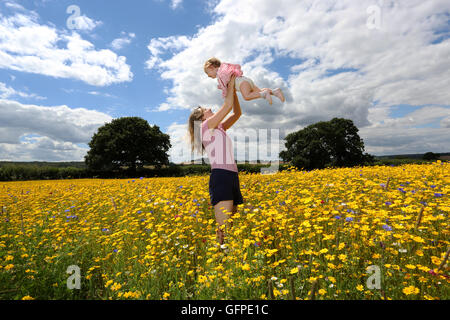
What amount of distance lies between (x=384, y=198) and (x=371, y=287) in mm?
2522

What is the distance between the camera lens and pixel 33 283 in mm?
2986

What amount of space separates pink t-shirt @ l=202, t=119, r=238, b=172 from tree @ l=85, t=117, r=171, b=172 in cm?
3334

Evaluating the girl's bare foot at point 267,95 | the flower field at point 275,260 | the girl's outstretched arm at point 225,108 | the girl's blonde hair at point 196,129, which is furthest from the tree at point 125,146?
the girl's bare foot at point 267,95

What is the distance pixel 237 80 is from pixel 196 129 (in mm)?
1149

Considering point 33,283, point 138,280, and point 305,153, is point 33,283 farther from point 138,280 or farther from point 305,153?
point 305,153

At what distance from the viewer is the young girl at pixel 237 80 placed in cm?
294

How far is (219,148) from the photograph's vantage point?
3.60m

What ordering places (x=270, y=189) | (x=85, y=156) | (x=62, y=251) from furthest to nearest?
(x=85, y=156) < (x=270, y=189) < (x=62, y=251)

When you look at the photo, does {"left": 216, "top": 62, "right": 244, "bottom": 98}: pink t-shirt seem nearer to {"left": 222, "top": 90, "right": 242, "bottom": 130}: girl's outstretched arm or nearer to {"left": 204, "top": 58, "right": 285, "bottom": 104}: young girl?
{"left": 204, "top": 58, "right": 285, "bottom": 104}: young girl

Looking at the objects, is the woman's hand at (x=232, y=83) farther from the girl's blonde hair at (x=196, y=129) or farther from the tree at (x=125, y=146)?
the tree at (x=125, y=146)

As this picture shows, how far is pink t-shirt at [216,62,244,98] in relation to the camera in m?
3.12

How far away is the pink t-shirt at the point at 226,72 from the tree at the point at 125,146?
3385 centimetres
